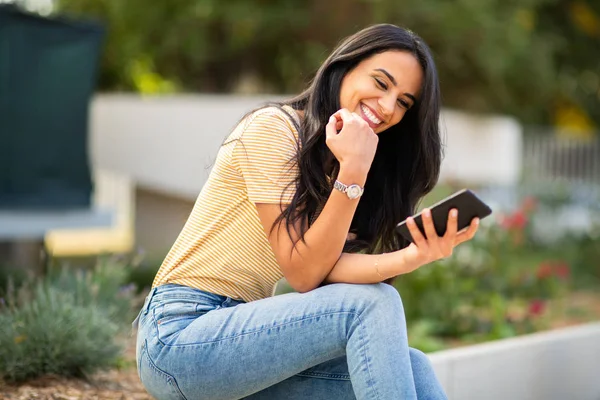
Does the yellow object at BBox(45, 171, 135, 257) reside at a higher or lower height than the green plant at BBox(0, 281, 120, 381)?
lower

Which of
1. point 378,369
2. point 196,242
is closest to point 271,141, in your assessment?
point 196,242

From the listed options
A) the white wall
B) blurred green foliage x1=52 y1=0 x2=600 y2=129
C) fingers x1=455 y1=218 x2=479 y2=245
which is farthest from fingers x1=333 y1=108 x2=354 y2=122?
blurred green foliage x1=52 y1=0 x2=600 y2=129

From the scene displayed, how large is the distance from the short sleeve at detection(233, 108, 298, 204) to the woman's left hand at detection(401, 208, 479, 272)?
345mm

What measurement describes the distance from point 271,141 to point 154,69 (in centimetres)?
1316

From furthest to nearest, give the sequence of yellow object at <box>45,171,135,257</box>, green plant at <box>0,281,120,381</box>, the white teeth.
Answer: yellow object at <box>45,171,135,257</box> → green plant at <box>0,281,120,381</box> → the white teeth

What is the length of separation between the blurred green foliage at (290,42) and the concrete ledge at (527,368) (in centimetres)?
801

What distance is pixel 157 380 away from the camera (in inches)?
96.0

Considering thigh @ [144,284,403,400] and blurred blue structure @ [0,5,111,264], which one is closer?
thigh @ [144,284,403,400]

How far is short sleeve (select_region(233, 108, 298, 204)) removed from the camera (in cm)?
243

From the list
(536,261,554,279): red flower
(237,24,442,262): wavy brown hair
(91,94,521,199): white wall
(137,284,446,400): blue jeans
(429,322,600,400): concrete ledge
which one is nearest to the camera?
(137,284,446,400): blue jeans

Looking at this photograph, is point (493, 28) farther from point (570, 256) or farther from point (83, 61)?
point (83, 61)

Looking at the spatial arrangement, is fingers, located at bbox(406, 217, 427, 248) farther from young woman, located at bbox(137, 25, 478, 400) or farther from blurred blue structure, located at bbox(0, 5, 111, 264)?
blurred blue structure, located at bbox(0, 5, 111, 264)

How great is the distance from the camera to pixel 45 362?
3.28 metres

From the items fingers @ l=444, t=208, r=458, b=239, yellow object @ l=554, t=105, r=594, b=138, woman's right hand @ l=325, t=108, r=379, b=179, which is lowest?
yellow object @ l=554, t=105, r=594, b=138
